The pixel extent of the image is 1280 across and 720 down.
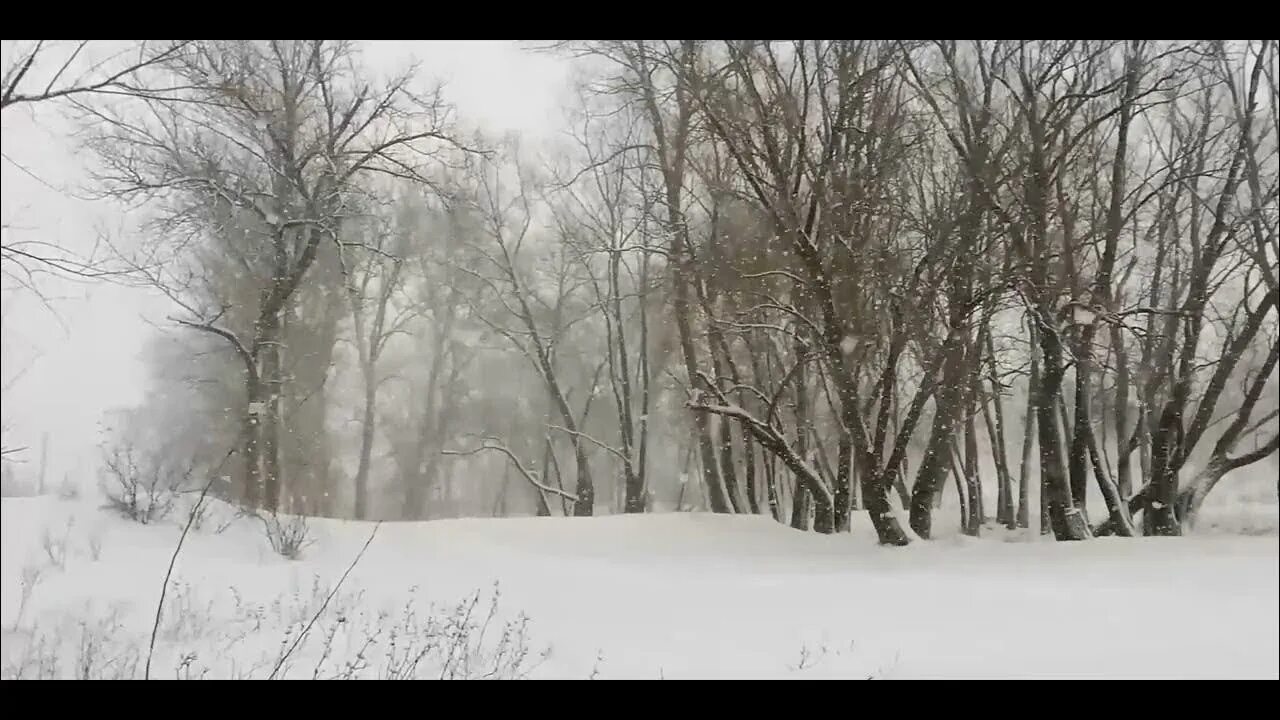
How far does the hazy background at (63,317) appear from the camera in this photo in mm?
2129

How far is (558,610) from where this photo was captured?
6.97ft

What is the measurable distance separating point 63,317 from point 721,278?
2124 millimetres

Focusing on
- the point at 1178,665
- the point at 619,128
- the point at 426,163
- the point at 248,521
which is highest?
the point at 619,128

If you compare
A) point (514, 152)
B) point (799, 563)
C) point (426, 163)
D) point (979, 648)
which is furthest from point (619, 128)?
point (979, 648)

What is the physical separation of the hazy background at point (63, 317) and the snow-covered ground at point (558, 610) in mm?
237

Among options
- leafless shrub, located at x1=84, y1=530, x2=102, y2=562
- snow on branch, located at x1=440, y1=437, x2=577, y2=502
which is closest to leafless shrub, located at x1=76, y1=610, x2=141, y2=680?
leafless shrub, located at x1=84, y1=530, x2=102, y2=562

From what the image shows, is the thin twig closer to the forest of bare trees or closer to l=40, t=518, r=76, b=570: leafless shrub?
the forest of bare trees

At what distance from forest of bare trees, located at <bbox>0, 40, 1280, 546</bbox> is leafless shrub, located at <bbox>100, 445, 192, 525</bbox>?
37mm

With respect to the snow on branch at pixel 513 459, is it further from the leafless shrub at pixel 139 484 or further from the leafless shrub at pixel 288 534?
the leafless shrub at pixel 139 484

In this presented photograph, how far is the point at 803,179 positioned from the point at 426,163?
1402 millimetres

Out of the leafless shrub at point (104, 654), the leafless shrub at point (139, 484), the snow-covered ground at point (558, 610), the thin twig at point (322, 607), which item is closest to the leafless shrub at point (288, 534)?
the snow-covered ground at point (558, 610)

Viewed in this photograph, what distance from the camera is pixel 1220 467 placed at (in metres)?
2.55

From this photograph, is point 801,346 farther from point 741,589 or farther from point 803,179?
point 741,589
